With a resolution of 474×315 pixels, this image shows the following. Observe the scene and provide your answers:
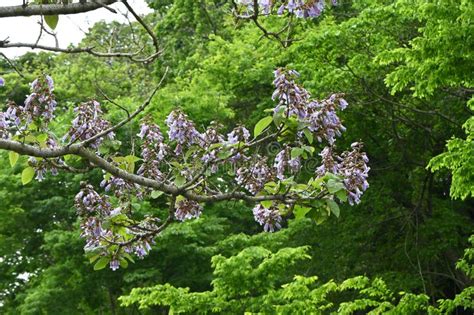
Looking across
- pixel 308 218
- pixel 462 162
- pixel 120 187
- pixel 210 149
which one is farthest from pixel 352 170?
pixel 308 218

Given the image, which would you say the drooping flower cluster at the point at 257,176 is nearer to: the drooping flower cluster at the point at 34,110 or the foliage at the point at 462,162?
the drooping flower cluster at the point at 34,110

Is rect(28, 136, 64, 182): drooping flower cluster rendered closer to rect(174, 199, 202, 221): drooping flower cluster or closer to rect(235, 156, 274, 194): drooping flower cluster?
rect(174, 199, 202, 221): drooping flower cluster

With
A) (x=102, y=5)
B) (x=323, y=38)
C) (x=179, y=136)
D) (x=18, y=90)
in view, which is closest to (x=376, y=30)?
(x=323, y=38)

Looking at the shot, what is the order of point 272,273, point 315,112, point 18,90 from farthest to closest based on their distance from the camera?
point 18,90
point 272,273
point 315,112

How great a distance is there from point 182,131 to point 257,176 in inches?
14.0

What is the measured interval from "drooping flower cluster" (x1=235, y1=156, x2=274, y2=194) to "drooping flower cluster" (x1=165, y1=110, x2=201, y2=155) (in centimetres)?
22

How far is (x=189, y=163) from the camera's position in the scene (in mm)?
3221

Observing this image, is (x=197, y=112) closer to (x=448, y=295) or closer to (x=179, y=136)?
(x=448, y=295)

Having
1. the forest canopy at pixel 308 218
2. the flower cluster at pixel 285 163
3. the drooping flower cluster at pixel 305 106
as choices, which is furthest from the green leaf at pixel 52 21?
the forest canopy at pixel 308 218

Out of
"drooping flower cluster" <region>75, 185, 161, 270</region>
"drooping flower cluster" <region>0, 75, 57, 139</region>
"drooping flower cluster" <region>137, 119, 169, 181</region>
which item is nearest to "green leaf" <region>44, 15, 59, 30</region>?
"drooping flower cluster" <region>0, 75, 57, 139</region>

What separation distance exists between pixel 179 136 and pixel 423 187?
1237cm

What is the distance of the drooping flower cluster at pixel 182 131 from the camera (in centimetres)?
331

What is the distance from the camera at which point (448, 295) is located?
1683cm

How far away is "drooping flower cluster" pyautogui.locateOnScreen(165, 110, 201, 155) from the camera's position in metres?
3.31
